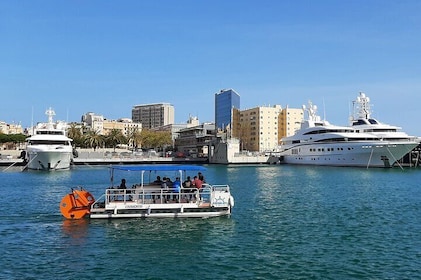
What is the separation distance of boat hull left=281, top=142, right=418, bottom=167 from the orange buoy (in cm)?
8005

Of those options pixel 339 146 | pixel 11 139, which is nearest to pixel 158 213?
pixel 339 146

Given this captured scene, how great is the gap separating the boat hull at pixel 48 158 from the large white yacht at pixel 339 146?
200ft

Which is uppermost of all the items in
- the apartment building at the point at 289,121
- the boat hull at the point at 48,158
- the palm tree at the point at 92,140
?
the apartment building at the point at 289,121

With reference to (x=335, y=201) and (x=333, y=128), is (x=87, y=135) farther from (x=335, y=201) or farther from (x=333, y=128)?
(x=335, y=201)

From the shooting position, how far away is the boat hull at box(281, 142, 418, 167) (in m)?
94.6

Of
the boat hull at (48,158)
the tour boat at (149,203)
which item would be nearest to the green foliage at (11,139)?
the boat hull at (48,158)

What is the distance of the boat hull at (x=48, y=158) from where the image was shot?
3395 inches

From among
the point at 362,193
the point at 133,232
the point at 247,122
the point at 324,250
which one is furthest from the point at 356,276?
the point at 247,122

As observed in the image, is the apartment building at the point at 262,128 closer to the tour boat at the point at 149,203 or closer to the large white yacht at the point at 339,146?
the large white yacht at the point at 339,146

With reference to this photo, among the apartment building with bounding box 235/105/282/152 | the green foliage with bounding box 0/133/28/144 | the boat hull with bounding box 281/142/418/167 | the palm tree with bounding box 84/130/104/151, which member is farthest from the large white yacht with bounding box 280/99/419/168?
the green foliage with bounding box 0/133/28/144

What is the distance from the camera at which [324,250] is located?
67.9 ft

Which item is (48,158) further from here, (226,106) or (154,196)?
(226,106)

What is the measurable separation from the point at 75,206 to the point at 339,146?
85.4 m

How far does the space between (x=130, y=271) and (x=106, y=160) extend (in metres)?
113
